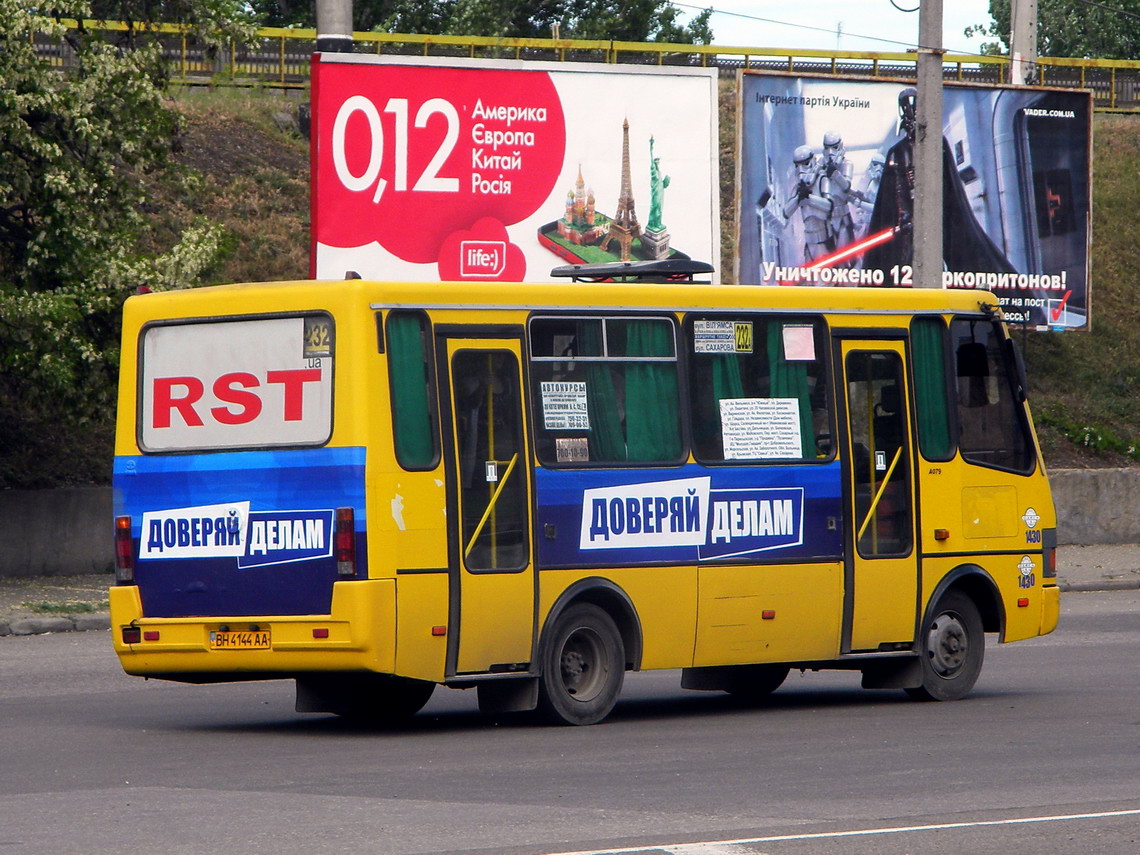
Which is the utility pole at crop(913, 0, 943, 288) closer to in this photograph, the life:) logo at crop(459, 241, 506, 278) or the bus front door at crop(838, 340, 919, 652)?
the life:) logo at crop(459, 241, 506, 278)

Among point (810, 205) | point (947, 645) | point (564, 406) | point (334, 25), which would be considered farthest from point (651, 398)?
point (810, 205)

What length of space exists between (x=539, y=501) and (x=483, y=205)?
15395 mm

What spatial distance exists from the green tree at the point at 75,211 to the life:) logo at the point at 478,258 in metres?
4.95

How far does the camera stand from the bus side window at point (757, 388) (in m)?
12.4

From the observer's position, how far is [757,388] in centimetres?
1266

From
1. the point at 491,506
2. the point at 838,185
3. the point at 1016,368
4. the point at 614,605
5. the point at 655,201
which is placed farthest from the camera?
Answer: the point at 838,185

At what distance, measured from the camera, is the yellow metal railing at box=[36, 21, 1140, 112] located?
1510 inches

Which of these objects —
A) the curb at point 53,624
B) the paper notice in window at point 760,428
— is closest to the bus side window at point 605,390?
the paper notice in window at point 760,428

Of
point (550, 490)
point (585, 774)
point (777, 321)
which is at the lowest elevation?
point (585, 774)

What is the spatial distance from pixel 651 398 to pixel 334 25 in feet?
52.0

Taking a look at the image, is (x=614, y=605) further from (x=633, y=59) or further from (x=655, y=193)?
(x=633, y=59)

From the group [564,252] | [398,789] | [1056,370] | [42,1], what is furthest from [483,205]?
[398,789]

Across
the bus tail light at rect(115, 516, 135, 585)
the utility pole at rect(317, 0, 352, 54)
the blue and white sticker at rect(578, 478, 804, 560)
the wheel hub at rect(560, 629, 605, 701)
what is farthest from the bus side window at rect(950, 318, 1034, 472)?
the utility pole at rect(317, 0, 352, 54)

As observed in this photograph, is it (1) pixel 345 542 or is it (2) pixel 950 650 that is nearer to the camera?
(1) pixel 345 542
